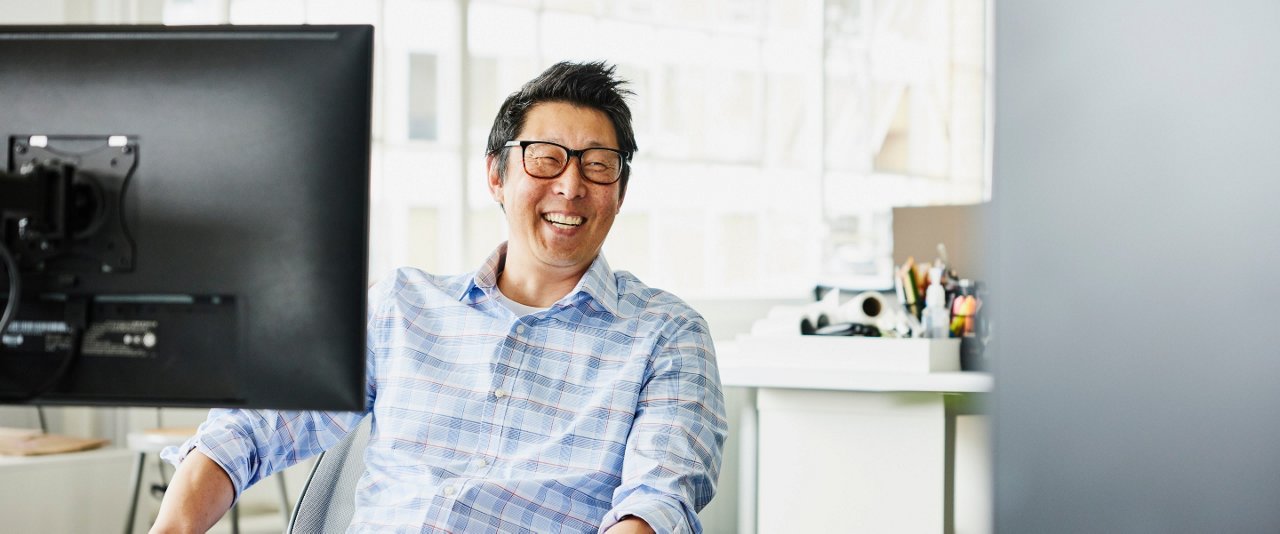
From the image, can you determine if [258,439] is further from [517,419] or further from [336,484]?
[517,419]

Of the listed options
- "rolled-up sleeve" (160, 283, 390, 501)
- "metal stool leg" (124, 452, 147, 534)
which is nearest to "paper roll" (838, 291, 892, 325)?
"rolled-up sleeve" (160, 283, 390, 501)

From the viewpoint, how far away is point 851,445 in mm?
2443

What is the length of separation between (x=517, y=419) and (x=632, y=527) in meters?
0.26

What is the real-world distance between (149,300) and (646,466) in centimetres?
64

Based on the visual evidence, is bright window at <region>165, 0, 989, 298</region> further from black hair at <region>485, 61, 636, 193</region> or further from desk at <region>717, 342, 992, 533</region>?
black hair at <region>485, 61, 636, 193</region>

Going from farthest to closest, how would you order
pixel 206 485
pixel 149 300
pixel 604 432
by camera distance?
1. pixel 604 432
2. pixel 206 485
3. pixel 149 300

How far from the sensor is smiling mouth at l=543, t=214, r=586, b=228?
1548 mm

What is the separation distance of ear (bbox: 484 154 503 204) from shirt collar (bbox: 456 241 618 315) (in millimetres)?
99

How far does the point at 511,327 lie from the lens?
1.48 meters

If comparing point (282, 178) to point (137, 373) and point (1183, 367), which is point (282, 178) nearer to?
point (137, 373)

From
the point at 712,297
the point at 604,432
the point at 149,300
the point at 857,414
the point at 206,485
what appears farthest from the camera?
the point at 712,297

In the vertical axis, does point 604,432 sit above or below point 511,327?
below

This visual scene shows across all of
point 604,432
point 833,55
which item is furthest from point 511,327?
point 833,55

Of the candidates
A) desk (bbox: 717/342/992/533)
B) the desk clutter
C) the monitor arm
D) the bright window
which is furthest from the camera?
the bright window
